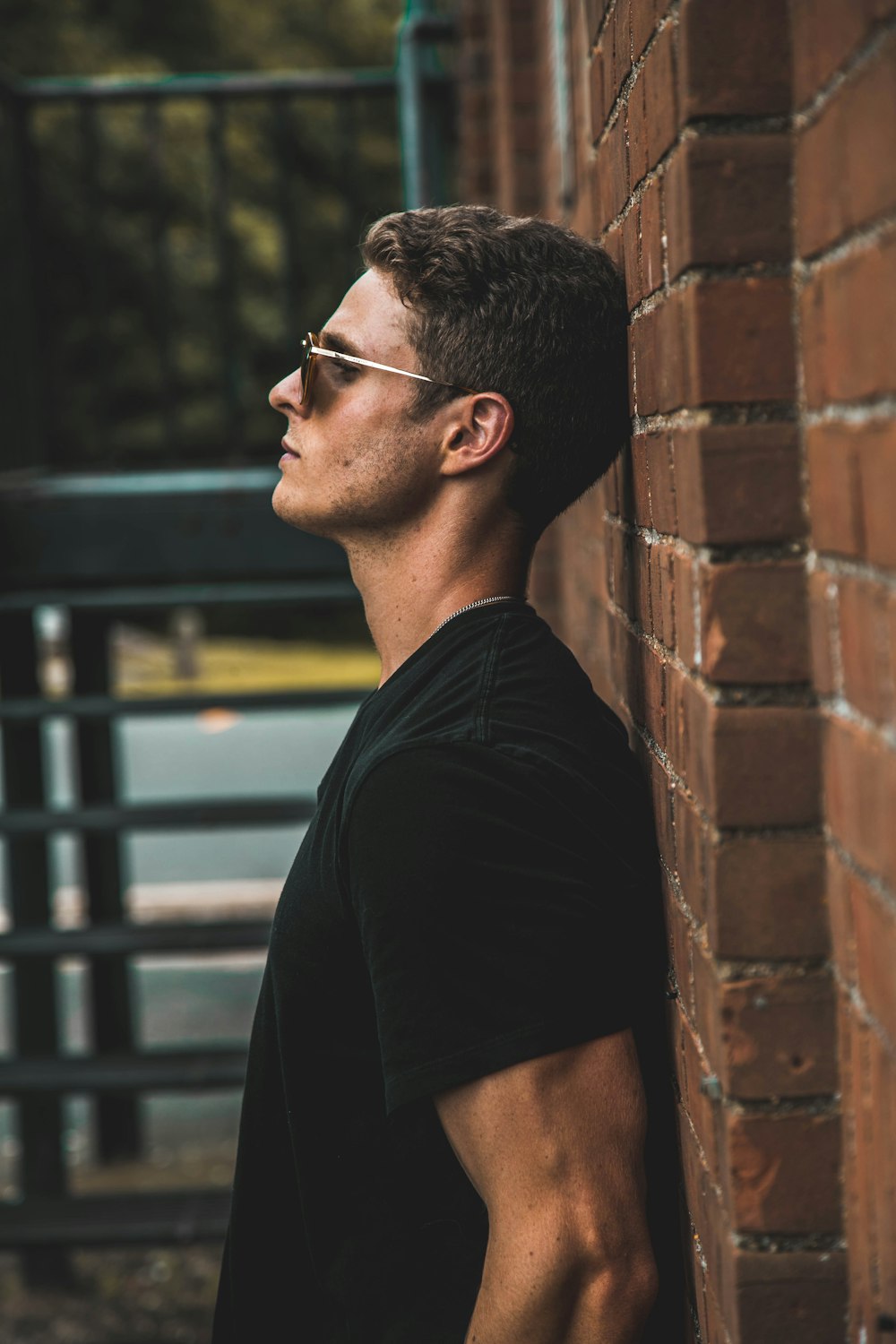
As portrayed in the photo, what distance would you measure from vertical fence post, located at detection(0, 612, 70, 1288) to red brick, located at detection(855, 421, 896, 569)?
412cm

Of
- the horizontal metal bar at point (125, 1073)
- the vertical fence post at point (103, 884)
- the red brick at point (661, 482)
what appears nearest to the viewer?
the red brick at point (661, 482)

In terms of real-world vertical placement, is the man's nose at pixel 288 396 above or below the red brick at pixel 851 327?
above

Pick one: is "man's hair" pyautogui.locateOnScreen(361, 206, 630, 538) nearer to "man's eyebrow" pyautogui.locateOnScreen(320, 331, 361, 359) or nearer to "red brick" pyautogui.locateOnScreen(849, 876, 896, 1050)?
"man's eyebrow" pyautogui.locateOnScreen(320, 331, 361, 359)

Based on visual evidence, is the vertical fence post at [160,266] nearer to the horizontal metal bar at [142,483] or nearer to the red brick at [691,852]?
the horizontal metal bar at [142,483]

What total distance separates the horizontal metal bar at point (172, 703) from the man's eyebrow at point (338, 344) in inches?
109

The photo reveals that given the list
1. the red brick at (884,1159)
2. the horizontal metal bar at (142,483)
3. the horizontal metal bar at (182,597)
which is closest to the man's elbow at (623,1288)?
the red brick at (884,1159)

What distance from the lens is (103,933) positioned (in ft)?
15.0

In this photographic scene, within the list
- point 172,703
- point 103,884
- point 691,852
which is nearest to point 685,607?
point 691,852

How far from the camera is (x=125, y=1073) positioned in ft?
14.6

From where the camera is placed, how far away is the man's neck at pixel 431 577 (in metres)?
1.78

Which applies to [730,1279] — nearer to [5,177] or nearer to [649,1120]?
[649,1120]

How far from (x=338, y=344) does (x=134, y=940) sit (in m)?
3.11

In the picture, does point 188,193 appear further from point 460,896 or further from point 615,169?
point 460,896

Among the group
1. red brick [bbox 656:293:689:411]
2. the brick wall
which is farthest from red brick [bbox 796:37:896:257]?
red brick [bbox 656:293:689:411]
